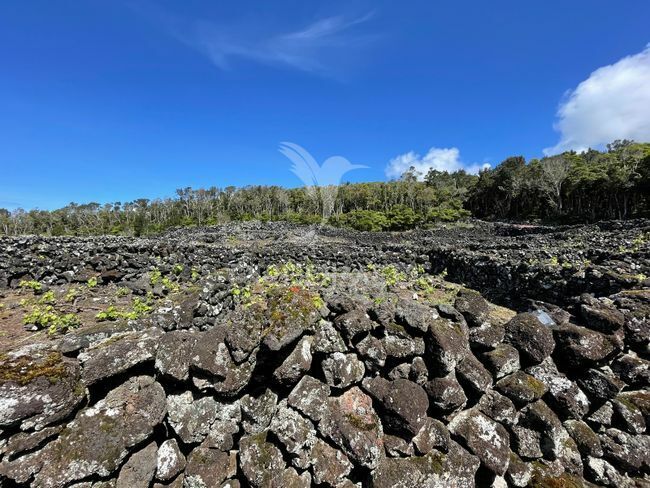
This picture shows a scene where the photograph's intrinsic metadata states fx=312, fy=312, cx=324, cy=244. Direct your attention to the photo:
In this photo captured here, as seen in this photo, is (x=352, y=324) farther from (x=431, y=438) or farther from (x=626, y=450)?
(x=626, y=450)

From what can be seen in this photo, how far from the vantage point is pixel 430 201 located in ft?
218

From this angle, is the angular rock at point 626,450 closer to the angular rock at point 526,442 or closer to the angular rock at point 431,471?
the angular rock at point 526,442

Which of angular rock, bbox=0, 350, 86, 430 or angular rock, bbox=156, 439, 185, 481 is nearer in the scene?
angular rock, bbox=0, 350, 86, 430

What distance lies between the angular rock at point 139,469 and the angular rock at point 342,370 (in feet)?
5.08

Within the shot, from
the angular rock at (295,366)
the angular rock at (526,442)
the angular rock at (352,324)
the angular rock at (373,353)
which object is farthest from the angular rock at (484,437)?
the angular rock at (295,366)

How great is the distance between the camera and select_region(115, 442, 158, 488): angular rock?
94.4 inches

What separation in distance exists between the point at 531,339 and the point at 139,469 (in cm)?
382

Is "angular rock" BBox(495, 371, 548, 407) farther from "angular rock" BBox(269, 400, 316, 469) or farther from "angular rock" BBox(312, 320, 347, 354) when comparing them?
"angular rock" BBox(269, 400, 316, 469)

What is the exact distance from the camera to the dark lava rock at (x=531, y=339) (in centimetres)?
325

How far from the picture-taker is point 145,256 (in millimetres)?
12680

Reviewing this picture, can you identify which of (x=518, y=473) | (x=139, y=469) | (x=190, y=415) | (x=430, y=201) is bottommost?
(x=518, y=473)

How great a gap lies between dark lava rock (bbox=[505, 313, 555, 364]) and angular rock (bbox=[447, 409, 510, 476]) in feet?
2.61

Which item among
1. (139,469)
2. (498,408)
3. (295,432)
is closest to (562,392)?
(498,408)

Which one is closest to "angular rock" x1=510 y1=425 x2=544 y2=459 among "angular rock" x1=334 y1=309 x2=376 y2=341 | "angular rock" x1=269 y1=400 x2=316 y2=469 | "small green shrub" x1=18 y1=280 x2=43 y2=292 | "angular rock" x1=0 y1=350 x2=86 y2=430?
"angular rock" x1=334 y1=309 x2=376 y2=341
